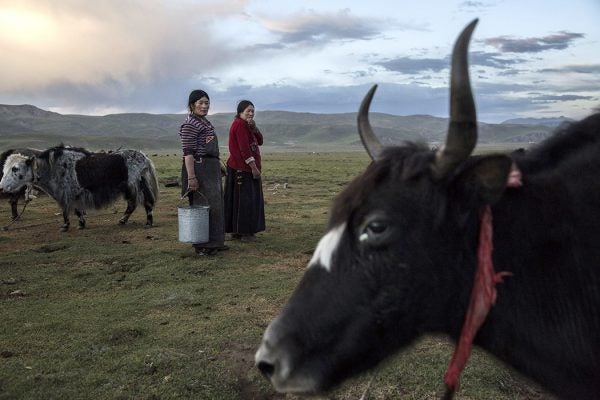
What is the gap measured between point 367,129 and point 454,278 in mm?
889

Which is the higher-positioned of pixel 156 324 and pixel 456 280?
pixel 456 280

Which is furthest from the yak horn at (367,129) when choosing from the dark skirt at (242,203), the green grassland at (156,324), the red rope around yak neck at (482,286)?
the dark skirt at (242,203)

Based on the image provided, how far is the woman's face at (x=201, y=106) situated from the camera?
7.52 meters

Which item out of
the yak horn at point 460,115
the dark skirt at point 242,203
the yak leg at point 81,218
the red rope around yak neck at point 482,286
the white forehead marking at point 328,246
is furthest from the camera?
the yak leg at point 81,218

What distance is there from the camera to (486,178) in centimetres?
179

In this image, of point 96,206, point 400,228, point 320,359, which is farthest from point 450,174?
point 96,206

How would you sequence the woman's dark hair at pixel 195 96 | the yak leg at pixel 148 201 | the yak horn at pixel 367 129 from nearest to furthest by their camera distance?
the yak horn at pixel 367 129, the woman's dark hair at pixel 195 96, the yak leg at pixel 148 201

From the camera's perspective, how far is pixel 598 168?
2.00 metres

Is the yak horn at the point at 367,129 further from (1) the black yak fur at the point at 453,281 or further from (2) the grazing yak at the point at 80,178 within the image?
(2) the grazing yak at the point at 80,178

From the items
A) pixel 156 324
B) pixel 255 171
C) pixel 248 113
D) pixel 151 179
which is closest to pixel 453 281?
pixel 156 324

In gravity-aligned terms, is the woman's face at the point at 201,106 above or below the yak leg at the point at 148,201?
above

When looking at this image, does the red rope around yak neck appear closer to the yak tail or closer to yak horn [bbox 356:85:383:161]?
yak horn [bbox 356:85:383:161]

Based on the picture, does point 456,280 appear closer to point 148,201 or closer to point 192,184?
point 192,184

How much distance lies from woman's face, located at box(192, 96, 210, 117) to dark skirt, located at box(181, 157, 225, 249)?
28.5 inches
